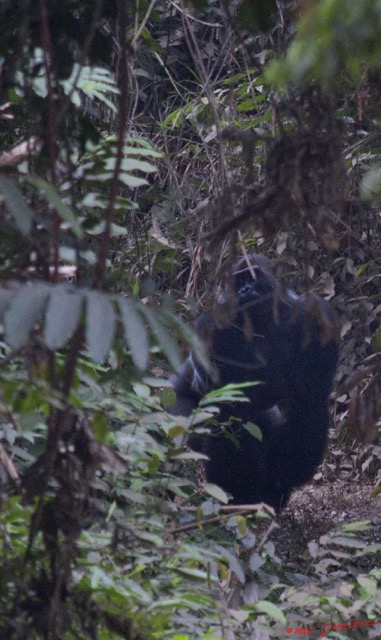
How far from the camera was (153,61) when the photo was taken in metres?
4.95

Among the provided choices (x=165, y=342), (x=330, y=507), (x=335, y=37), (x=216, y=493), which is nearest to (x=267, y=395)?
(x=330, y=507)

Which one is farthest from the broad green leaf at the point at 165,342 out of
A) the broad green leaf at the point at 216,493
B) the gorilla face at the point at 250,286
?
the gorilla face at the point at 250,286

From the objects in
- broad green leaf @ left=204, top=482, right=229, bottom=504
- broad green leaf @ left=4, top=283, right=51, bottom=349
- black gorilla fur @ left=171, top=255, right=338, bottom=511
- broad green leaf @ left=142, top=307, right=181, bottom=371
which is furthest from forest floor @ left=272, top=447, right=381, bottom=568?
broad green leaf @ left=4, top=283, right=51, bottom=349

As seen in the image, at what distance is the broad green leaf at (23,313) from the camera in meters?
0.87

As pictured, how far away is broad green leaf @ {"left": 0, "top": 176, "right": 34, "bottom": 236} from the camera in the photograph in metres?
0.94

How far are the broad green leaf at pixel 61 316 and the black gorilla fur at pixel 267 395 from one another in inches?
96.2

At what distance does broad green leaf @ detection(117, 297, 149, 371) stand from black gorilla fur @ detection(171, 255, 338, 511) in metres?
2.40

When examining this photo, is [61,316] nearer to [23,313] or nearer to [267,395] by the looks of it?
[23,313]

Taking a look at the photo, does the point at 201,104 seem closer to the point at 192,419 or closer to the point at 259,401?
the point at 259,401

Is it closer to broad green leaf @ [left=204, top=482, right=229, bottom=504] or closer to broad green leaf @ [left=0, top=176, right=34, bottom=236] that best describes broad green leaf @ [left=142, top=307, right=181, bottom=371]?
broad green leaf @ [left=0, top=176, right=34, bottom=236]

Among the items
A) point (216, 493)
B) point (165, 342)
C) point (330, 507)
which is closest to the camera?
point (165, 342)

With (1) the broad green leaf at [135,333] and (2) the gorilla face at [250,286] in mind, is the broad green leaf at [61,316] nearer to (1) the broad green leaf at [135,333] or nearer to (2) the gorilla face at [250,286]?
(1) the broad green leaf at [135,333]

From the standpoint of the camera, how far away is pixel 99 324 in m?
0.90

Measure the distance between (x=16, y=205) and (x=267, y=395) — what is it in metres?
2.71
